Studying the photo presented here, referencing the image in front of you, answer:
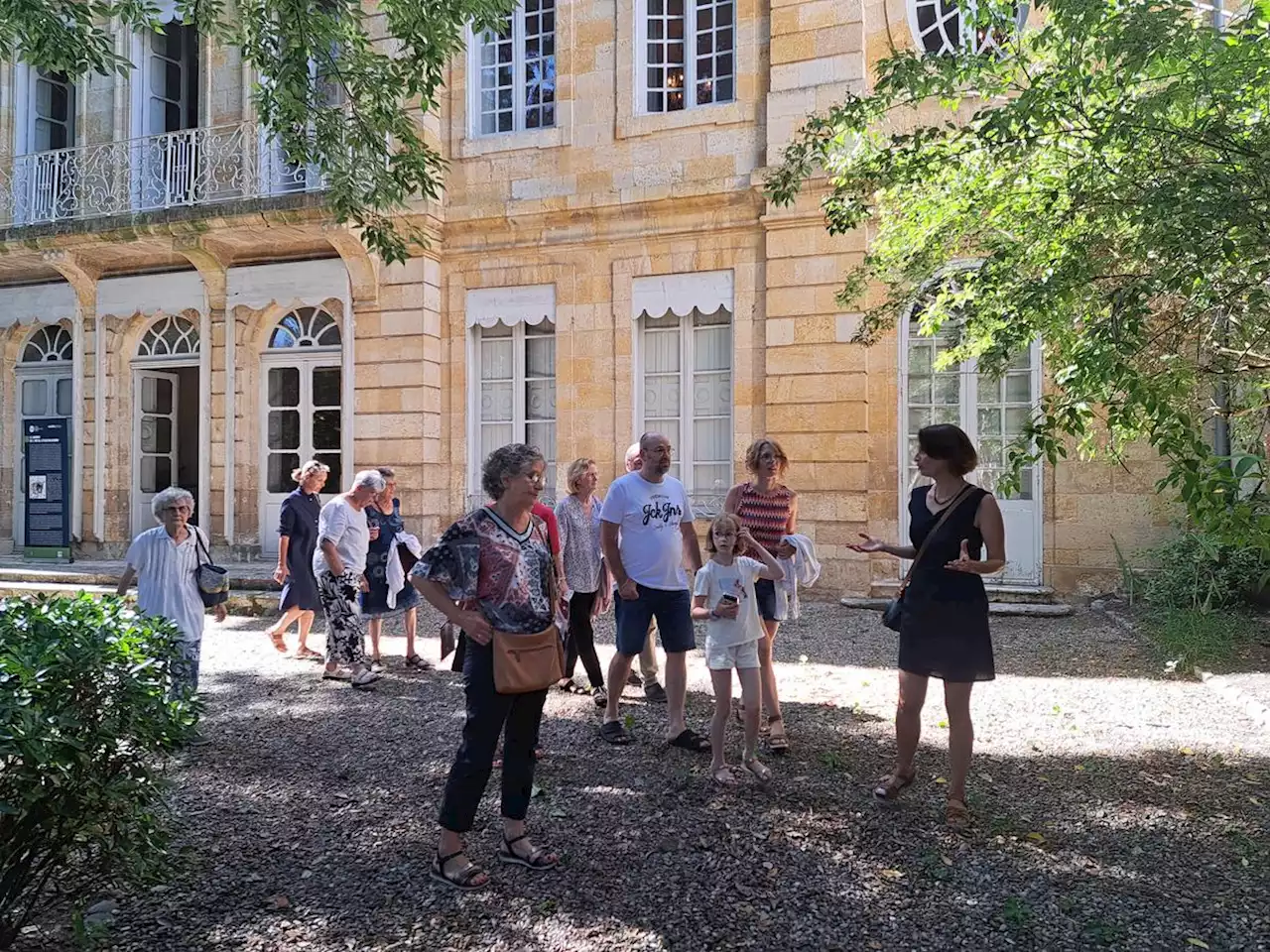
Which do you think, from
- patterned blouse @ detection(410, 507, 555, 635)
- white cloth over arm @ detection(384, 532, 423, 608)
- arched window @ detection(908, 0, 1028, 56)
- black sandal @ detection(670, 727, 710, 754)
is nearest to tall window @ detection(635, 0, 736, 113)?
arched window @ detection(908, 0, 1028, 56)

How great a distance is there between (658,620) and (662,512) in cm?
58

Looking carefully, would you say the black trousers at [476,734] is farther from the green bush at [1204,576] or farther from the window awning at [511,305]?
the window awning at [511,305]

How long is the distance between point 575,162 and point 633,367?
8.35ft

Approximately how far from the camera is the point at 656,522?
5.11 metres

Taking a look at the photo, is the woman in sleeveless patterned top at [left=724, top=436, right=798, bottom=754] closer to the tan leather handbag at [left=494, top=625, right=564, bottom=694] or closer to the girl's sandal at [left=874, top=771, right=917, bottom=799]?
the girl's sandal at [left=874, top=771, right=917, bottom=799]

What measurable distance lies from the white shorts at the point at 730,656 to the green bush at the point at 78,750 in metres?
2.24

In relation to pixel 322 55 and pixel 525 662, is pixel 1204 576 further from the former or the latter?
pixel 322 55

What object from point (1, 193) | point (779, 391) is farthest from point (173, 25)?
point (779, 391)

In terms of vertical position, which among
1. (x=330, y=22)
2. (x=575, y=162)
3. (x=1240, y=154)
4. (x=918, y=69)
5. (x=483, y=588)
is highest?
(x=575, y=162)

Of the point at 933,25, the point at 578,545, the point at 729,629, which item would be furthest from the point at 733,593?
the point at 933,25

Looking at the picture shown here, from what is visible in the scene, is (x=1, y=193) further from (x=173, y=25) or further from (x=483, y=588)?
(x=483, y=588)

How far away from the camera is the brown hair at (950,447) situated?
13.1 feet

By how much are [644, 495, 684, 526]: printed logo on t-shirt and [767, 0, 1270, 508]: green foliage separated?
1.76m

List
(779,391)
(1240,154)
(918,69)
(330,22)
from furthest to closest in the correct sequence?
(779,391) → (330,22) → (918,69) → (1240,154)
